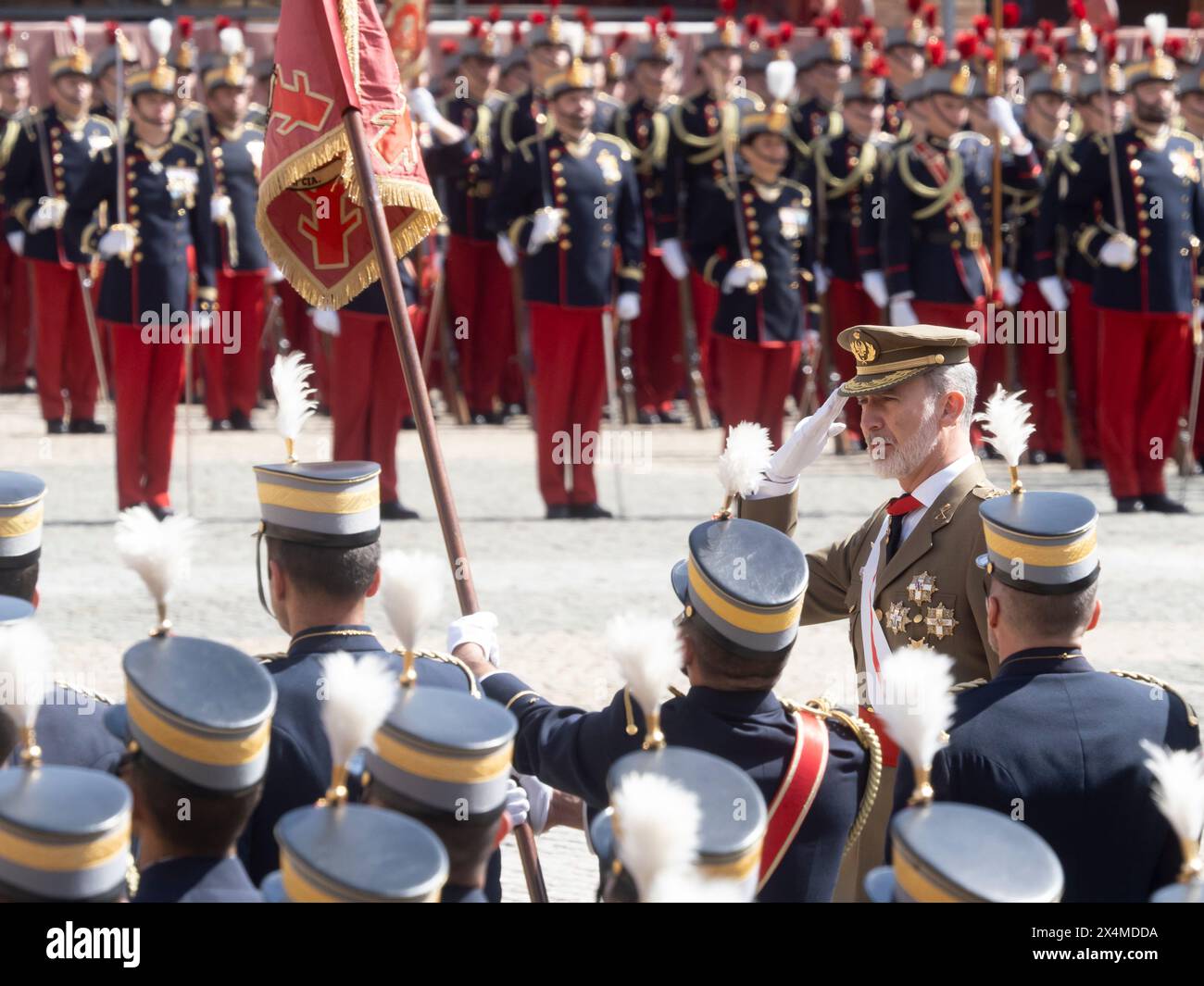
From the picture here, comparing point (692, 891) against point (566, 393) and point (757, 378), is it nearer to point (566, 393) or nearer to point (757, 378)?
point (566, 393)

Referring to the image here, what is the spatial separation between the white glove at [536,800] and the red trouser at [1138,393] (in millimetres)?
7742

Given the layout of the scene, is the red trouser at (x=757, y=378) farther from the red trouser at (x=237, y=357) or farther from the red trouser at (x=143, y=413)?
the red trouser at (x=237, y=357)

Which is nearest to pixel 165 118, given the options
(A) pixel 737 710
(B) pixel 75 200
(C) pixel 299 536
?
(B) pixel 75 200

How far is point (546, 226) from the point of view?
11.0m

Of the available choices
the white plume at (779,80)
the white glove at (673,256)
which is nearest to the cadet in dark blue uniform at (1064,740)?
the white plume at (779,80)

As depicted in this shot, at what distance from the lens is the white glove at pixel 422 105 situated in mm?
11055

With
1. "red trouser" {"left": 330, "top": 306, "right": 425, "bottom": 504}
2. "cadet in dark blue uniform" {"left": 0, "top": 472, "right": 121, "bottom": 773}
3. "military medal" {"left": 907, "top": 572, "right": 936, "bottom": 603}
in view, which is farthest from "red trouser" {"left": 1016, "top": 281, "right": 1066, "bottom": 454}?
"cadet in dark blue uniform" {"left": 0, "top": 472, "right": 121, "bottom": 773}

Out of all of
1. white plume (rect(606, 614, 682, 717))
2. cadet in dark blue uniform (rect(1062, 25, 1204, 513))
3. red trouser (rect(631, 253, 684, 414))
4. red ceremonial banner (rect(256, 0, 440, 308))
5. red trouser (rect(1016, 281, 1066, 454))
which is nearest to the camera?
white plume (rect(606, 614, 682, 717))

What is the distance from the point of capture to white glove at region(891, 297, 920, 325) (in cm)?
1189

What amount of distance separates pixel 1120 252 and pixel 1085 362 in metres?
1.75

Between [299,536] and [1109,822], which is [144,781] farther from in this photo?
[1109,822]

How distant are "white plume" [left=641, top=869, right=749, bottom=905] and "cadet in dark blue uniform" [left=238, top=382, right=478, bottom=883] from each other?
109 cm

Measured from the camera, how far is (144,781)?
2.67m

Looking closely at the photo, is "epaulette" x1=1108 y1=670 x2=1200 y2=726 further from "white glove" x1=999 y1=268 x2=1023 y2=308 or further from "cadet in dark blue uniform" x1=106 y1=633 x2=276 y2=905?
"white glove" x1=999 y1=268 x2=1023 y2=308
